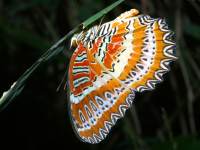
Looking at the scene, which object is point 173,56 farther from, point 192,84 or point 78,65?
point 192,84

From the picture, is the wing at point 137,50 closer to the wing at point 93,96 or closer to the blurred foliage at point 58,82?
the wing at point 93,96

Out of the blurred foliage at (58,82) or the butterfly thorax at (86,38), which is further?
the blurred foliage at (58,82)

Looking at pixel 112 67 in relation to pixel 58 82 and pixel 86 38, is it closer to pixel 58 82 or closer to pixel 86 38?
pixel 86 38

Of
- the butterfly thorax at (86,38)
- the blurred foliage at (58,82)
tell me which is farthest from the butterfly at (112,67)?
the blurred foliage at (58,82)

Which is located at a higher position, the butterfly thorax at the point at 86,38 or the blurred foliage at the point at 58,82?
the butterfly thorax at the point at 86,38

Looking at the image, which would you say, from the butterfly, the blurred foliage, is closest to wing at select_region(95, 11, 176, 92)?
the butterfly

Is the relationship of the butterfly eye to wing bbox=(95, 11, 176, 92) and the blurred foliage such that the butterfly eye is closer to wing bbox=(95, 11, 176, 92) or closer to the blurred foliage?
wing bbox=(95, 11, 176, 92)
